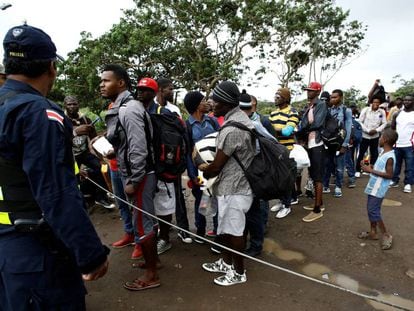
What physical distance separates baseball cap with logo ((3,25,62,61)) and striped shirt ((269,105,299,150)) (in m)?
3.73

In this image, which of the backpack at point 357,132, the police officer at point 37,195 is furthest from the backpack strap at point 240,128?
the backpack at point 357,132

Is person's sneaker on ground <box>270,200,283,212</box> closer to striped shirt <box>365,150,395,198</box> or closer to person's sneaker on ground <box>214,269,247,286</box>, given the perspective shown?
striped shirt <box>365,150,395,198</box>

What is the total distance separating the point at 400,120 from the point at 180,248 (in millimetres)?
5229

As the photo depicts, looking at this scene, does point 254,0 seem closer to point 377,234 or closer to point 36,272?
point 377,234

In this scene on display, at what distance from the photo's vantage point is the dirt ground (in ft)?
9.82

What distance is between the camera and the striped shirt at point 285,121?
4.77m

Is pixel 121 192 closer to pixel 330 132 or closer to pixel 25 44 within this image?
pixel 25 44

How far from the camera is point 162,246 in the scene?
4.04 m

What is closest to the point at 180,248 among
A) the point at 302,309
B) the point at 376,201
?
the point at 302,309

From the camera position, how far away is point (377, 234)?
420 centimetres

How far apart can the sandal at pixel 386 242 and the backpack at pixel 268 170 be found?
1.68m

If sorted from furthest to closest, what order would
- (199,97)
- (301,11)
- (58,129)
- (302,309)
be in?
(301,11) → (199,97) → (302,309) → (58,129)

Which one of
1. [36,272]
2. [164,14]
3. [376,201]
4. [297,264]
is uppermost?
[164,14]

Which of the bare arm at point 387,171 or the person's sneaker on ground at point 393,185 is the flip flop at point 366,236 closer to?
the bare arm at point 387,171
